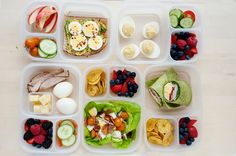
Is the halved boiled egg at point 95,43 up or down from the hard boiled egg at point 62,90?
up

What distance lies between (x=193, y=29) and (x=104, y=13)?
0.32 m

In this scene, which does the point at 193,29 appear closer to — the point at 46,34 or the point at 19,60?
the point at 46,34

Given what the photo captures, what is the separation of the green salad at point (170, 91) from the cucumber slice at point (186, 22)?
0.18m

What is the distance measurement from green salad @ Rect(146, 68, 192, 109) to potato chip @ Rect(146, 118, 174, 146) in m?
0.06

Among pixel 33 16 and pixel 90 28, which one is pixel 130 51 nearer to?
pixel 90 28

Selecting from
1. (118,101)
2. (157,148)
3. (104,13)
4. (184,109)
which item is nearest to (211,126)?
(184,109)

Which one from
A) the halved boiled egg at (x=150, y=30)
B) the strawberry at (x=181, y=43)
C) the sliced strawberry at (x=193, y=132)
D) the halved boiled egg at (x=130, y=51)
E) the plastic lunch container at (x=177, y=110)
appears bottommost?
the sliced strawberry at (x=193, y=132)

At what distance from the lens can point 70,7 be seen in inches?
49.3

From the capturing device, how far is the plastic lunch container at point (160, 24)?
1.25 meters

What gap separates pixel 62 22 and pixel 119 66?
25 centimetres

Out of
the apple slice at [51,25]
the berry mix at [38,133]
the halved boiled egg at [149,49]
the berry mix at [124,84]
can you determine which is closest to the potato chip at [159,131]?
the berry mix at [124,84]

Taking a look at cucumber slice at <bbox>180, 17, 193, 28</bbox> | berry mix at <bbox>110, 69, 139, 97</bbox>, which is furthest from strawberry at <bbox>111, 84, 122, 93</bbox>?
cucumber slice at <bbox>180, 17, 193, 28</bbox>

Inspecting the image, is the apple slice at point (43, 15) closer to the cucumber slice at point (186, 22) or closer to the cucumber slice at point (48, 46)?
the cucumber slice at point (48, 46)

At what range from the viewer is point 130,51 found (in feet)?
4.05
